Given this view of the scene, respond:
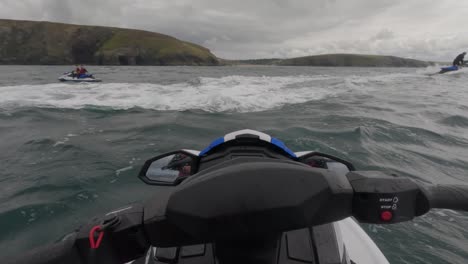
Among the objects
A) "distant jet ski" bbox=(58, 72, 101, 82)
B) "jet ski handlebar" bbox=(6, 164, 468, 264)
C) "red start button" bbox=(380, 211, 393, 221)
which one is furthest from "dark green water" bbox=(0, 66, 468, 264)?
"distant jet ski" bbox=(58, 72, 101, 82)

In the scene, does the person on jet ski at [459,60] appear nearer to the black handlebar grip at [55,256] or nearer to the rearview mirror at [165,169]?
the rearview mirror at [165,169]

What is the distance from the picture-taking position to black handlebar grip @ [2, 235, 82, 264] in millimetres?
711

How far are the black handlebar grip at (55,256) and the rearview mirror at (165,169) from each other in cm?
84

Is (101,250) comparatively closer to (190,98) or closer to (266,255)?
(266,255)

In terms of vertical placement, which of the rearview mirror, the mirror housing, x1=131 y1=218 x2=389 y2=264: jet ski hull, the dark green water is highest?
the mirror housing

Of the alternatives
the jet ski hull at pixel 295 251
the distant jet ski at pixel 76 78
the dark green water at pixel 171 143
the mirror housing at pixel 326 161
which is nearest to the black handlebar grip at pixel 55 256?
the jet ski hull at pixel 295 251

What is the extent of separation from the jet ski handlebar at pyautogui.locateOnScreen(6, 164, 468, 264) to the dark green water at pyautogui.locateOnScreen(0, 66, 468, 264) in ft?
8.92

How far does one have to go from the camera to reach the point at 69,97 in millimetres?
11906

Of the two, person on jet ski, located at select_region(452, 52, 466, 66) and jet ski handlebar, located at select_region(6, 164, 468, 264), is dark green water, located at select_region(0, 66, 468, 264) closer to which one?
jet ski handlebar, located at select_region(6, 164, 468, 264)

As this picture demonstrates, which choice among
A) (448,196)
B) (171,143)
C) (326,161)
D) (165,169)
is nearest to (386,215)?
(448,196)

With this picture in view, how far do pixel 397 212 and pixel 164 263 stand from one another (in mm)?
957

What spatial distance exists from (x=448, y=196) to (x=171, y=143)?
5.52 m

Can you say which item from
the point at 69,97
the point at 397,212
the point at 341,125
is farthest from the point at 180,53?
the point at 397,212

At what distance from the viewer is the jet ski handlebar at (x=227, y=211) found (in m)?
0.67
